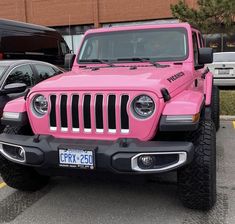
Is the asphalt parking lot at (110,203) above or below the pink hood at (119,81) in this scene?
below

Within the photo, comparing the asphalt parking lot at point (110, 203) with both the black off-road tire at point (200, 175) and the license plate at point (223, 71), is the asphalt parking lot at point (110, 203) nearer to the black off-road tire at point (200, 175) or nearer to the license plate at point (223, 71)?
the black off-road tire at point (200, 175)

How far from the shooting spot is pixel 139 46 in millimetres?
5305

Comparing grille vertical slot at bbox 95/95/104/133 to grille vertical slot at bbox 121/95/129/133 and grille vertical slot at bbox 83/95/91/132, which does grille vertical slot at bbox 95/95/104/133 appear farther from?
grille vertical slot at bbox 121/95/129/133

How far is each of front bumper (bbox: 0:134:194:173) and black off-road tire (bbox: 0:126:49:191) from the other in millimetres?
623

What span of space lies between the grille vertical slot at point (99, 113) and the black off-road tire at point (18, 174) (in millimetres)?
952

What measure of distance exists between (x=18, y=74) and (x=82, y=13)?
24334 millimetres

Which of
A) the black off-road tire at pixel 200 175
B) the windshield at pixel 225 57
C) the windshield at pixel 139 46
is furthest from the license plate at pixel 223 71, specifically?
the black off-road tire at pixel 200 175

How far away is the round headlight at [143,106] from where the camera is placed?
368 centimetres

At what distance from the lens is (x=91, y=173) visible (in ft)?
12.4

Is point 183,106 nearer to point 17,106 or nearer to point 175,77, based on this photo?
point 175,77

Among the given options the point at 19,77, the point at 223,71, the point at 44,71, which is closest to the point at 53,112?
the point at 19,77

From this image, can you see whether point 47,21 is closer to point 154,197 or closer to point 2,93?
point 2,93

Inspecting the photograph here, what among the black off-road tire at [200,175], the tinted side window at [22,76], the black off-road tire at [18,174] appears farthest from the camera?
the tinted side window at [22,76]

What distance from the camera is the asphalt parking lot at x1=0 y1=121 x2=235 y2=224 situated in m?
3.94
